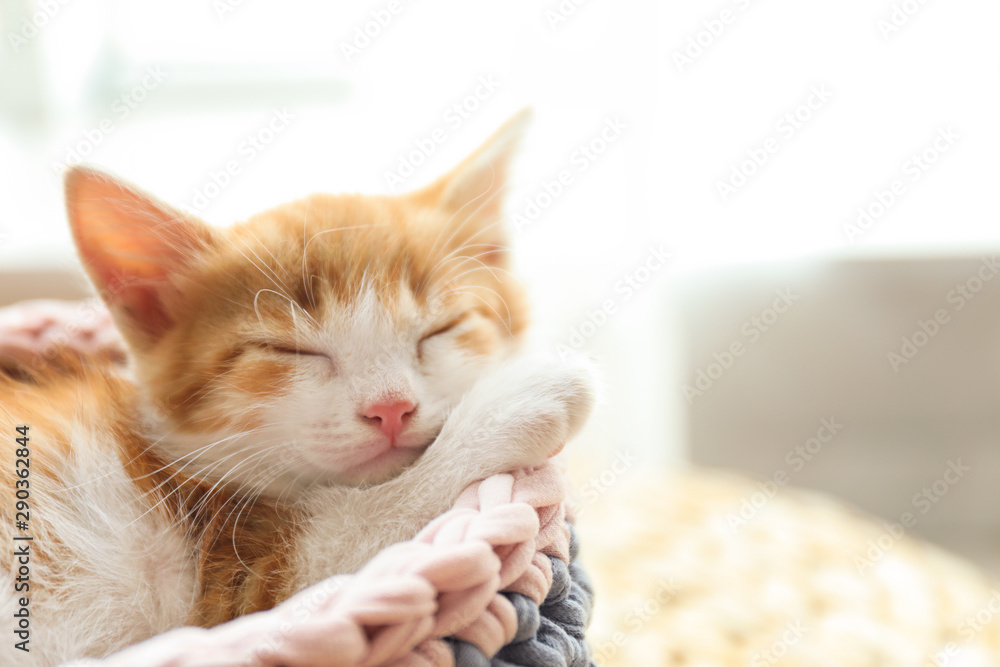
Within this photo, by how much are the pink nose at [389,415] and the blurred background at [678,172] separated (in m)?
0.92

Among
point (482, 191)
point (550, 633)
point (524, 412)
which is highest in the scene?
point (482, 191)

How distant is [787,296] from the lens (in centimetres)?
191

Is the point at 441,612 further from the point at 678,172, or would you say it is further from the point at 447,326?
the point at 678,172

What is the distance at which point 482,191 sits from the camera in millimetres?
978

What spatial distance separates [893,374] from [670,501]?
72 cm

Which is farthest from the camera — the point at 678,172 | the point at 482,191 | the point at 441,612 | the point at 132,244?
the point at 678,172

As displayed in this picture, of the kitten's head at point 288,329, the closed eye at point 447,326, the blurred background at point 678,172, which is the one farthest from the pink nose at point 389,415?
the blurred background at point 678,172

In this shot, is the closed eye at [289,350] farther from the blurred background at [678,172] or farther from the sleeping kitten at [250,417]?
the blurred background at [678,172]

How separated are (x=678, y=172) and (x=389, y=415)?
154 centimetres

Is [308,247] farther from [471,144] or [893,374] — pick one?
[893,374]

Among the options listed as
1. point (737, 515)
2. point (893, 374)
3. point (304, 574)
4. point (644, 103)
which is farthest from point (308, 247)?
point (893, 374)

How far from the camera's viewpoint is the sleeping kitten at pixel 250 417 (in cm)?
70

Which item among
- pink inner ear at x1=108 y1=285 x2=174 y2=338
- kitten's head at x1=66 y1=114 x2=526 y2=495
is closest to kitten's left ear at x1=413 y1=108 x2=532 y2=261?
kitten's head at x1=66 y1=114 x2=526 y2=495

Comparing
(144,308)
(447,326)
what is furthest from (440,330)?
(144,308)
